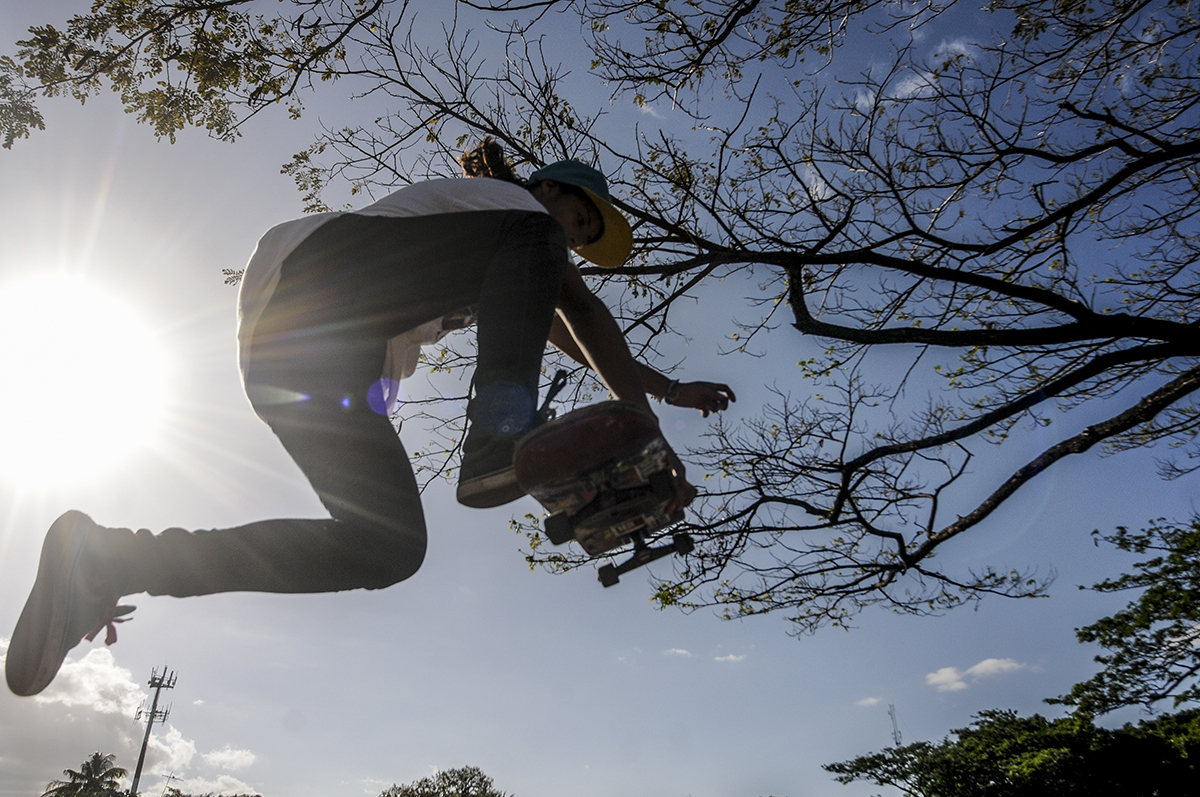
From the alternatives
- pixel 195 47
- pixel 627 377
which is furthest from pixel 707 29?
pixel 627 377

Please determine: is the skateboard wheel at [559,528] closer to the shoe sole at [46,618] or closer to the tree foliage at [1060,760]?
the shoe sole at [46,618]

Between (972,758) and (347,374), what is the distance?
63.1 ft

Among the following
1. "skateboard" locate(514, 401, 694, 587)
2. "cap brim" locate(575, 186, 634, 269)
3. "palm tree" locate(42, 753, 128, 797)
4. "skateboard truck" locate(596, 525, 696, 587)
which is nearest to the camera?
"skateboard" locate(514, 401, 694, 587)

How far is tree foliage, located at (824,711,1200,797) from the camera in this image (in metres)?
12.6

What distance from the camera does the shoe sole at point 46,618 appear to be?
156 cm

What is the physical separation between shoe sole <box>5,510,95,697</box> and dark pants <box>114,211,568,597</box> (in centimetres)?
13

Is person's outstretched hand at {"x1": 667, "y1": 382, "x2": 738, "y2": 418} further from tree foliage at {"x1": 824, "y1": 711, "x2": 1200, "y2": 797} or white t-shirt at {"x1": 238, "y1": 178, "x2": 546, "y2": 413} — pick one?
tree foliage at {"x1": 824, "y1": 711, "x2": 1200, "y2": 797}

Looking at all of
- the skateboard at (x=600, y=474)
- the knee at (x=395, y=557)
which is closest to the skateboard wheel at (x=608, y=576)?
the skateboard at (x=600, y=474)

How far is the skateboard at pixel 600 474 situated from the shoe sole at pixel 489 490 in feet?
0.17

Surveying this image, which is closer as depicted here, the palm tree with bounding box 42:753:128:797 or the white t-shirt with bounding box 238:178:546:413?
the white t-shirt with bounding box 238:178:546:413

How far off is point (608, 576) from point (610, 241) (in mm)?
1160

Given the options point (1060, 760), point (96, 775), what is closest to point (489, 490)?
point (1060, 760)

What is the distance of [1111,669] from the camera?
9992 millimetres

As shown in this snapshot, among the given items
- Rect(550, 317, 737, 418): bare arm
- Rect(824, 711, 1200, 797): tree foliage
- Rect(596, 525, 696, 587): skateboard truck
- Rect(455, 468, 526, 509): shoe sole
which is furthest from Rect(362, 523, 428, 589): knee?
Rect(824, 711, 1200, 797): tree foliage
